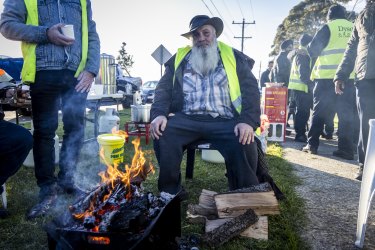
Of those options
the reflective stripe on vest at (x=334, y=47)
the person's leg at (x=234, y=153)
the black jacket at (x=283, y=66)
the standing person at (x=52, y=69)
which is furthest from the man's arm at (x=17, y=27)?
the black jacket at (x=283, y=66)

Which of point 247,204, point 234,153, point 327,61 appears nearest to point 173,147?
point 234,153

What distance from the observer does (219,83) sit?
9.82 feet

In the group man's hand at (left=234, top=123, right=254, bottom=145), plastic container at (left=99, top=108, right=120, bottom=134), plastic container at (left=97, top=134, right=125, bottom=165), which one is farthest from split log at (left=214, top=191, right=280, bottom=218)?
plastic container at (left=99, top=108, right=120, bottom=134)

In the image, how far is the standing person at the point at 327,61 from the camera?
5027mm

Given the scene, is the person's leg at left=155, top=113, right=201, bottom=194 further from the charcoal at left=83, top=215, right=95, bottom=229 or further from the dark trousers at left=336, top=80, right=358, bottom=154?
the dark trousers at left=336, top=80, right=358, bottom=154

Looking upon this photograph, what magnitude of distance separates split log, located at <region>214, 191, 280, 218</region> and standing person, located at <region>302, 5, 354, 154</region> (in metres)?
3.16

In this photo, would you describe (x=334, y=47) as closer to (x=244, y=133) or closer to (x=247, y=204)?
(x=244, y=133)

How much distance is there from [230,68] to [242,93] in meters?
0.28

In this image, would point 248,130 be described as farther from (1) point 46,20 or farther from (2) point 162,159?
(1) point 46,20

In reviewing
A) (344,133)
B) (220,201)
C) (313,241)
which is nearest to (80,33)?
(220,201)

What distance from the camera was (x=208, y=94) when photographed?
9.78 feet

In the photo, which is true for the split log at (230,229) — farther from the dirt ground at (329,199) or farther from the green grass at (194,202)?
the dirt ground at (329,199)

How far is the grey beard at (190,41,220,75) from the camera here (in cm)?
304

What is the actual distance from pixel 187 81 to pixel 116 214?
5.53ft
